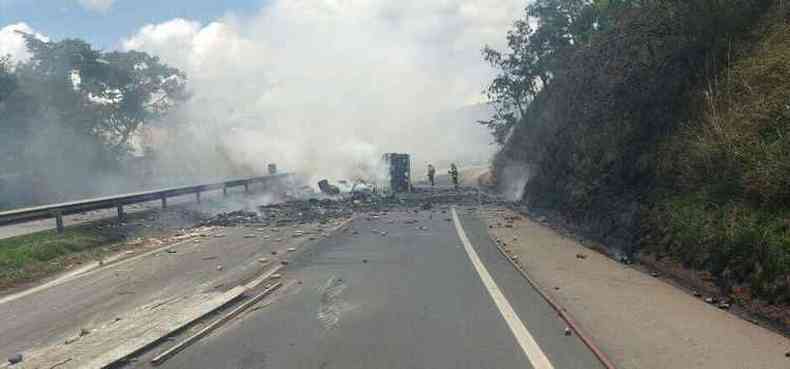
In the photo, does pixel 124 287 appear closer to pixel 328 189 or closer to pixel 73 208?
pixel 73 208

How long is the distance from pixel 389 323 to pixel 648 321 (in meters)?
2.73

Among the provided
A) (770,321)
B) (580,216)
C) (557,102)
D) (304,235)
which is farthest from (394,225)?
(770,321)

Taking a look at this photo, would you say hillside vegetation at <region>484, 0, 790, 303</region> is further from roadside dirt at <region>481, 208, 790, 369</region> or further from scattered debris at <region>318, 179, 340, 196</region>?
scattered debris at <region>318, 179, 340, 196</region>

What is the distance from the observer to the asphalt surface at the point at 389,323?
19.8ft

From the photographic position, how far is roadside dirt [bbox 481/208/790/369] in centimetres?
601

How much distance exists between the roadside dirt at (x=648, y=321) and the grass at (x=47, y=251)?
345 inches

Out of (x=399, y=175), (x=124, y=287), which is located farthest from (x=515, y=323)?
(x=399, y=175)

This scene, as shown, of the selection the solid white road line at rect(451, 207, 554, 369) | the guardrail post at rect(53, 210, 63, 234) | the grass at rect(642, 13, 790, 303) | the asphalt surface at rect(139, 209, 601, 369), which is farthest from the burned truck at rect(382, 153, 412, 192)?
the solid white road line at rect(451, 207, 554, 369)

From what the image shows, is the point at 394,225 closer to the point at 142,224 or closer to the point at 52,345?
the point at 142,224

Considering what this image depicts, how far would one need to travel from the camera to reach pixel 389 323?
7.41m

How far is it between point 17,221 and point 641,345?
15479 mm

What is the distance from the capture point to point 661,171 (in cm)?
1316

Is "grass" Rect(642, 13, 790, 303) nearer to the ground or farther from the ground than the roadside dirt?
farther from the ground

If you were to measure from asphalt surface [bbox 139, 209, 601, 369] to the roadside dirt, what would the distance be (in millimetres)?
412
